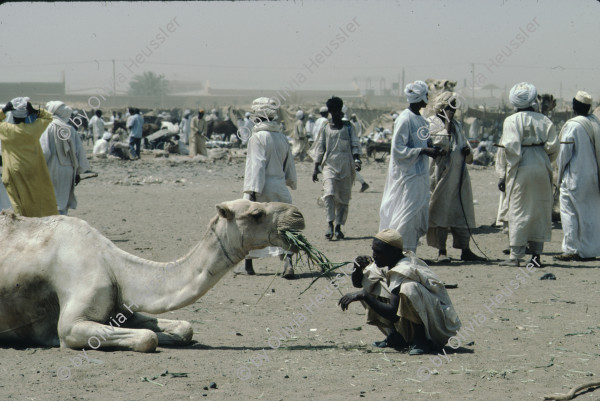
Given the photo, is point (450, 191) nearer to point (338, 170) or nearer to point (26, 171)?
point (338, 170)

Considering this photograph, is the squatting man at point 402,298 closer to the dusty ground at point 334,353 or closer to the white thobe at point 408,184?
the dusty ground at point 334,353

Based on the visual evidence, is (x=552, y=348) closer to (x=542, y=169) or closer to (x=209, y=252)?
(x=209, y=252)

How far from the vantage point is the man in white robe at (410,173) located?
31.0 feet

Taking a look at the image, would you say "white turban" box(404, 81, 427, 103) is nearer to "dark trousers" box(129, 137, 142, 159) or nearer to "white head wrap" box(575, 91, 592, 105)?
"white head wrap" box(575, 91, 592, 105)

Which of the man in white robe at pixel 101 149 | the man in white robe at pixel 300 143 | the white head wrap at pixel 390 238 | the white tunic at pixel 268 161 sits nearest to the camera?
the white head wrap at pixel 390 238

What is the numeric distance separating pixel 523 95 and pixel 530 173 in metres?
0.98

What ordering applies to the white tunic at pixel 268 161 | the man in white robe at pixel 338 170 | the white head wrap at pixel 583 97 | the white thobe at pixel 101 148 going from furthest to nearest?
1. the white thobe at pixel 101 148
2. the man in white robe at pixel 338 170
3. the white head wrap at pixel 583 97
4. the white tunic at pixel 268 161

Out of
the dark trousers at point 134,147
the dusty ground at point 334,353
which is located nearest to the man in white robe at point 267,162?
the dusty ground at point 334,353

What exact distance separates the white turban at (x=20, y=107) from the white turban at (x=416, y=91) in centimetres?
431

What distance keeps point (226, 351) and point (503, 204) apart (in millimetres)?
7003

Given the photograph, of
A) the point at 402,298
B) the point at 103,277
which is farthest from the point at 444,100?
the point at 103,277

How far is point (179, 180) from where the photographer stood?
2159 cm

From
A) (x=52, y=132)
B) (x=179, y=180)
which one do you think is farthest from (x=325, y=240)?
(x=179, y=180)

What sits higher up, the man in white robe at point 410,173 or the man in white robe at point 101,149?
the man in white robe at point 410,173
